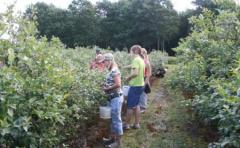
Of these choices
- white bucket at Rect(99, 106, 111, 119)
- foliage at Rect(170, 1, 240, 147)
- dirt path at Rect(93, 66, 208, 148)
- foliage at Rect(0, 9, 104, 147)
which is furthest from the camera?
dirt path at Rect(93, 66, 208, 148)

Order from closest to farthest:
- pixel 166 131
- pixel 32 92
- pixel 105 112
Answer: pixel 32 92
pixel 105 112
pixel 166 131

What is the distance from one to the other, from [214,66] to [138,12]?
1672 inches

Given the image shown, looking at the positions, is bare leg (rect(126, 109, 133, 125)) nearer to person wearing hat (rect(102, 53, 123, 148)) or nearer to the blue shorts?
the blue shorts

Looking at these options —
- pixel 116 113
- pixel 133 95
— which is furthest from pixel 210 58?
pixel 116 113

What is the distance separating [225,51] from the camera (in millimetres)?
7781

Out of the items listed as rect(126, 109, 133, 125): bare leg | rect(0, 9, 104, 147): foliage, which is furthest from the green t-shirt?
rect(0, 9, 104, 147): foliage

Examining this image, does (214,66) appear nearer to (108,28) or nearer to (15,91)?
(15,91)

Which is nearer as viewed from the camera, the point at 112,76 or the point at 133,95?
the point at 112,76

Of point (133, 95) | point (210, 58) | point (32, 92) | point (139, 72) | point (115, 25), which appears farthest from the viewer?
point (115, 25)

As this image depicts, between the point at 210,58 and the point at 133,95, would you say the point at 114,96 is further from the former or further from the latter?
the point at 210,58

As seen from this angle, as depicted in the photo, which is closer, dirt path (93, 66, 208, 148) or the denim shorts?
the denim shorts

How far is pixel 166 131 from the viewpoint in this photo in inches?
340

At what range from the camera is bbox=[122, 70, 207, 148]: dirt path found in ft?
25.6

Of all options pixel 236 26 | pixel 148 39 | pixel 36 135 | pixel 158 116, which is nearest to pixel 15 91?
pixel 36 135
